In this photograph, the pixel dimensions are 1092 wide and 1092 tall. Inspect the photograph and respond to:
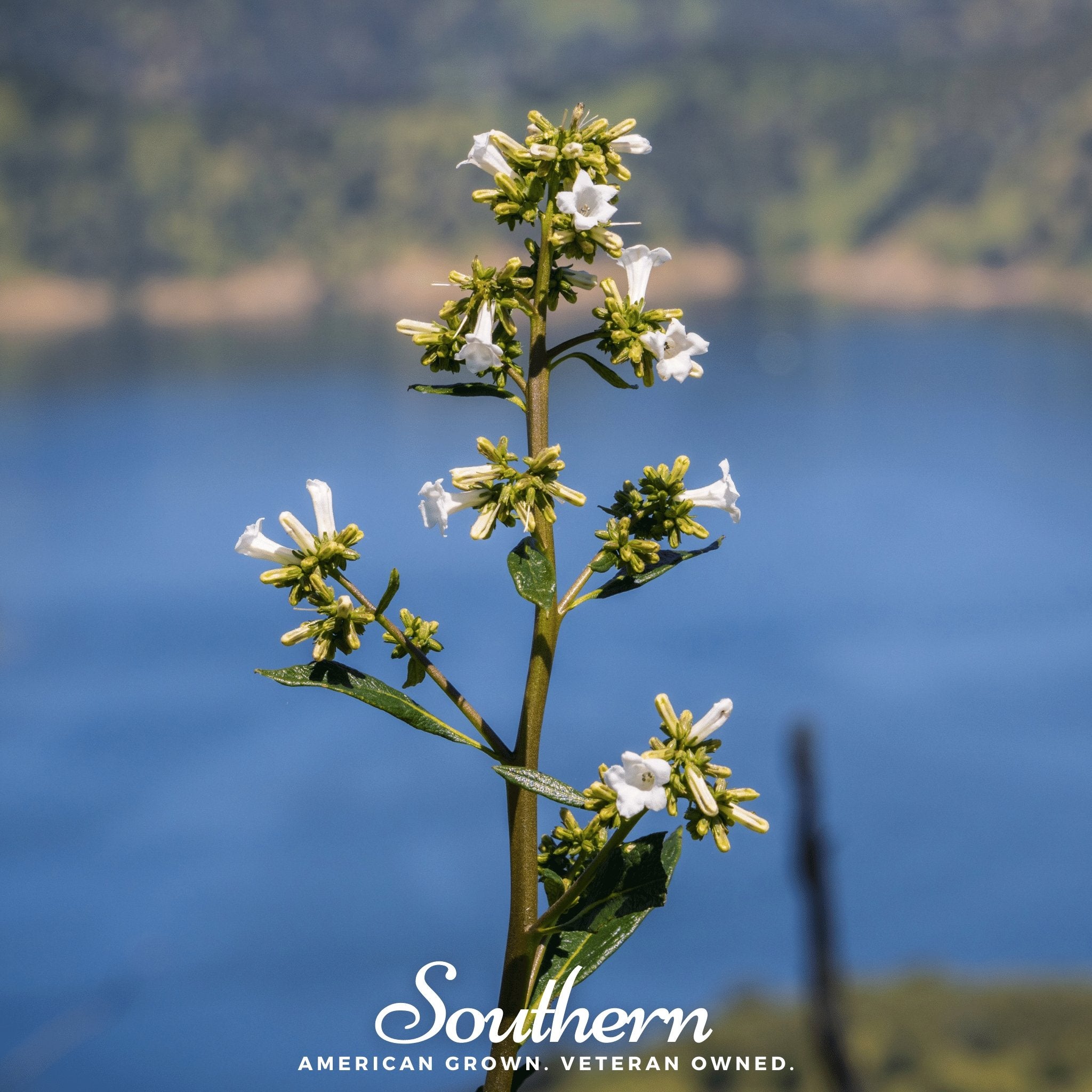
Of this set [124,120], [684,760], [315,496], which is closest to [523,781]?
[684,760]

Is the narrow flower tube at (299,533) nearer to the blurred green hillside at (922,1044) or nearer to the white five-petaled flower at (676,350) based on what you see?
the white five-petaled flower at (676,350)

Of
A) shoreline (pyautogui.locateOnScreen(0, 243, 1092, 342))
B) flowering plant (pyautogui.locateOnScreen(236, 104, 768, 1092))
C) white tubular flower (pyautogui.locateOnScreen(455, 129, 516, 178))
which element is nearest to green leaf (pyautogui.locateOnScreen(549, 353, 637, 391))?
flowering plant (pyautogui.locateOnScreen(236, 104, 768, 1092))

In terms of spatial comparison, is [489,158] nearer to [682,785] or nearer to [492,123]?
[682,785]

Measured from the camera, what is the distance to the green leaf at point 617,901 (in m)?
0.68

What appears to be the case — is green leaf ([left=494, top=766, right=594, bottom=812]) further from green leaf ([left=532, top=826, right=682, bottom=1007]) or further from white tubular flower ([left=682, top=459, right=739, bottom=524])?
white tubular flower ([left=682, top=459, right=739, bottom=524])

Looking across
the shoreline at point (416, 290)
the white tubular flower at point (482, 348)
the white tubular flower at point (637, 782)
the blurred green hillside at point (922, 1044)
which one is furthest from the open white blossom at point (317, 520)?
the shoreline at point (416, 290)

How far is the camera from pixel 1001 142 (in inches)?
363

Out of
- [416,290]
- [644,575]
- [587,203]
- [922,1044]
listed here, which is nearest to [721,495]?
[644,575]

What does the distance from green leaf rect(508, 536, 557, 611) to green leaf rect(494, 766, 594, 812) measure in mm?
85

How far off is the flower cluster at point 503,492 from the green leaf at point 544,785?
0.12m

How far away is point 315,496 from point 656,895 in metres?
0.29

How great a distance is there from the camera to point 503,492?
66 cm

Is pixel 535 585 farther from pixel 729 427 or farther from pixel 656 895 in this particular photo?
pixel 729 427

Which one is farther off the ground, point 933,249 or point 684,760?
point 933,249
